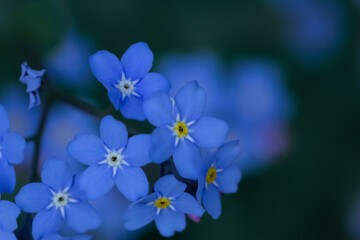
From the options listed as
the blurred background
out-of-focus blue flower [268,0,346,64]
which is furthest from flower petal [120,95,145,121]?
out-of-focus blue flower [268,0,346,64]

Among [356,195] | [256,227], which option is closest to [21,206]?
[256,227]

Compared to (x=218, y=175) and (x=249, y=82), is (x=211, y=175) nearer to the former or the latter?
(x=218, y=175)

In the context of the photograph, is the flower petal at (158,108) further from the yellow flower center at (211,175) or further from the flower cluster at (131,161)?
the yellow flower center at (211,175)

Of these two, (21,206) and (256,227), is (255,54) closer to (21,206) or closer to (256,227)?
(256,227)

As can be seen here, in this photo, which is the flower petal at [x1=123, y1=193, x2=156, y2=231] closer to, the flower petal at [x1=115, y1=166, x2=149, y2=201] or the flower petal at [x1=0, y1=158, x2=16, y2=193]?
the flower petal at [x1=115, y1=166, x2=149, y2=201]

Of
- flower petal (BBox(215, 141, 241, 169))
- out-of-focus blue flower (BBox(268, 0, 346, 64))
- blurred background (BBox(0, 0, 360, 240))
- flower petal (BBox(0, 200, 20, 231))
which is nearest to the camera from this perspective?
flower petal (BBox(0, 200, 20, 231))

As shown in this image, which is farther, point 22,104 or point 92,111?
point 22,104

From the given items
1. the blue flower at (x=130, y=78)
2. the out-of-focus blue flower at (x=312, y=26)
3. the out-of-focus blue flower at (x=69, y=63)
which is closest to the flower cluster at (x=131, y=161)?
the blue flower at (x=130, y=78)
